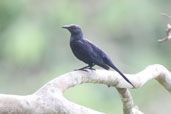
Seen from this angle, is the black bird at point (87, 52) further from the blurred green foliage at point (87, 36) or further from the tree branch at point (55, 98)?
the blurred green foliage at point (87, 36)

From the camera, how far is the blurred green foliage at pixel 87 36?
12.5 m

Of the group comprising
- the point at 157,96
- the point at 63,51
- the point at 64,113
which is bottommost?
the point at 157,96

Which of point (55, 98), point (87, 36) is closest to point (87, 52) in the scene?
point (55, 98)

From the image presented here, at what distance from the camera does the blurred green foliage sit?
41.1 feet

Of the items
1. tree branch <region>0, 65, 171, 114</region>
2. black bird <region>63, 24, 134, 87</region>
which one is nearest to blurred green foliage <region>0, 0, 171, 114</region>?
black bird <region>63, 24, 134, 87</region>

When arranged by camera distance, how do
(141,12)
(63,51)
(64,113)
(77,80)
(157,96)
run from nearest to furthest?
(64,113)
(77,80)
(63,51)
(157,96)
(141,12)

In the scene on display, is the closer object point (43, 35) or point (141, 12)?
point (43, 35)

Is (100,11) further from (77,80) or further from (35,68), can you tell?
(77,80)

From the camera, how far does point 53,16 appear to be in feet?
43.7

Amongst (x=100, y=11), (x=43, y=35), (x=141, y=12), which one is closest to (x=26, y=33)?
(x=43, y=35)

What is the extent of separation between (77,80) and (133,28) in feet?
31.3

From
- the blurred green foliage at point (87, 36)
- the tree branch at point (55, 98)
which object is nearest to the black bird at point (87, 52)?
the tree branch at point (55, 98)

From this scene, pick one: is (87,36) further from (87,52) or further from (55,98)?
(55,98)

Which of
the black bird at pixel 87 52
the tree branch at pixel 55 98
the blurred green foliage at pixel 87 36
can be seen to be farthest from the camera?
the blurred green foliage at pixel 87 36
